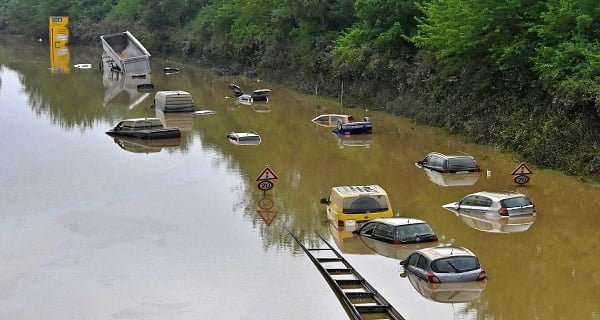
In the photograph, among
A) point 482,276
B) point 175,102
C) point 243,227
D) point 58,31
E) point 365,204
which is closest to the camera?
point 482,276

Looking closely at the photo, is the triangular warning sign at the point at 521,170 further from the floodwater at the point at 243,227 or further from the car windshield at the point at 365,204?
the car windshield at the point at 365,204

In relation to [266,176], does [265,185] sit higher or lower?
lower

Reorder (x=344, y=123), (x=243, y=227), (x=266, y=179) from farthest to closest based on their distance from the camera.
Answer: (x=344, y=123)
(x=266, y=179)
(x=243, y=227)

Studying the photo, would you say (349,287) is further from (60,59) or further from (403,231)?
(60,59)

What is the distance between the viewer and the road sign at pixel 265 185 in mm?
33312

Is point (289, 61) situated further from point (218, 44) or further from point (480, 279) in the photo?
point (480, 279)

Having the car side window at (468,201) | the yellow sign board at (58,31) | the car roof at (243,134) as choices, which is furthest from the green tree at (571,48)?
the yellow sign board at (58,31)

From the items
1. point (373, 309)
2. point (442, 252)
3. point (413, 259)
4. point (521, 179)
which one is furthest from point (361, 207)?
point (521, 179)

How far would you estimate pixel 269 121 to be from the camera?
5434 cm

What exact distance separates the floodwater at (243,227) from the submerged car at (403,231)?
0.46 meters

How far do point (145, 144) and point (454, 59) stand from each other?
60.1ft

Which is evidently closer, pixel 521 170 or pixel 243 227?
pixel 243 227

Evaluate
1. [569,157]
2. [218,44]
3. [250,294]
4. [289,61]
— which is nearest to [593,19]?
[569,157]

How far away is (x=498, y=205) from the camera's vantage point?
28828 millimetres
